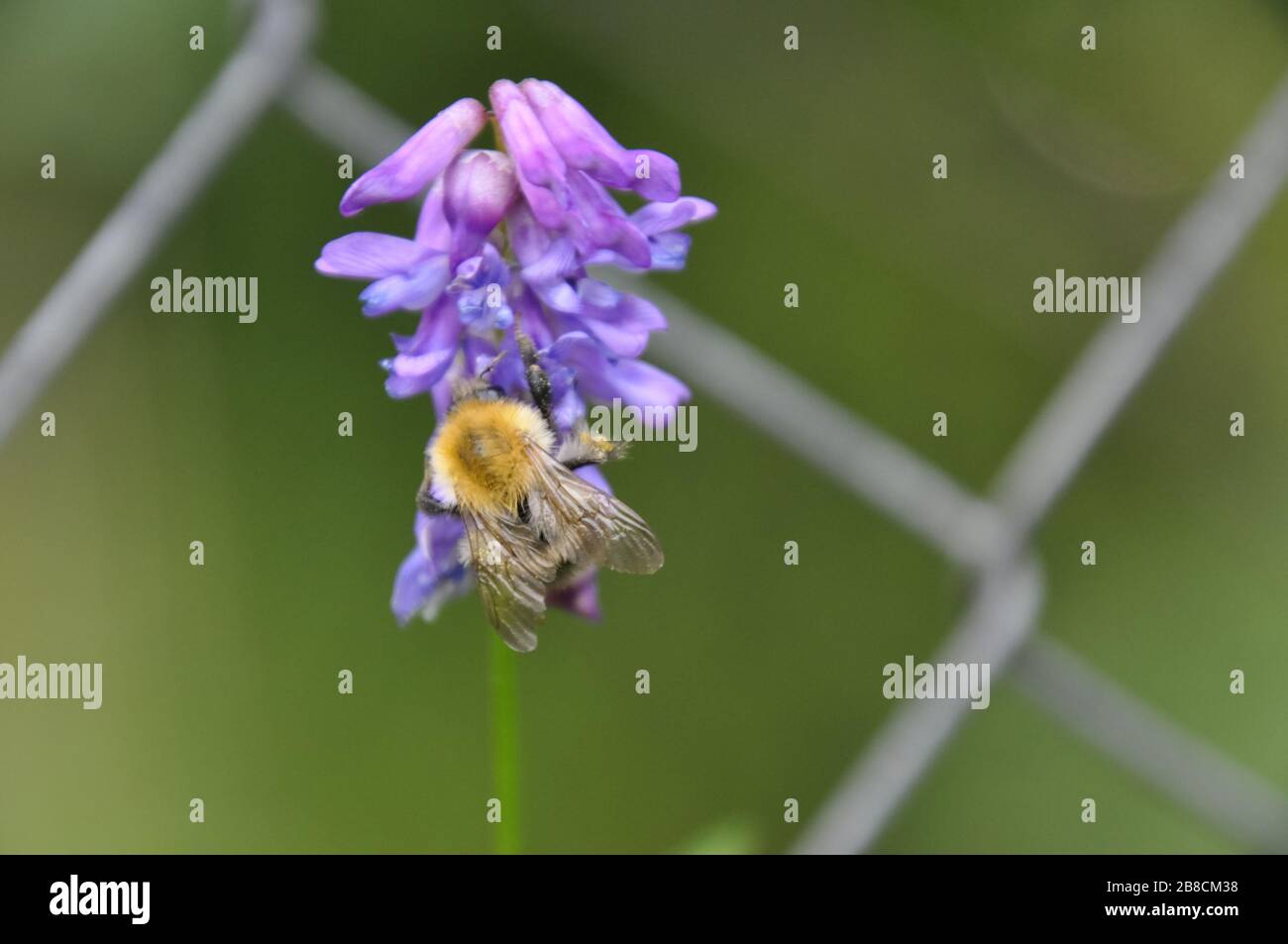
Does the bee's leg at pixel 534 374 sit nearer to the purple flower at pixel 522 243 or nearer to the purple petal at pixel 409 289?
the purple flower at pixel 522 243

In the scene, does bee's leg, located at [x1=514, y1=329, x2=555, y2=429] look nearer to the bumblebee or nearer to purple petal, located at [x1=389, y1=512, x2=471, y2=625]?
the bumblebee

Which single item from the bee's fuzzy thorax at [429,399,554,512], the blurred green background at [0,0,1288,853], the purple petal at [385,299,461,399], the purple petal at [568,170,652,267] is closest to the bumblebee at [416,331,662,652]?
the bee's fuzzy thorax at [429,399,554,512]

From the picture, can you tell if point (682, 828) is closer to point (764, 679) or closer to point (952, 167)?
point (764, 679)

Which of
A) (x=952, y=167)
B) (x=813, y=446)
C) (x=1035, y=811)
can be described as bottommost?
(x=1035, y=811)

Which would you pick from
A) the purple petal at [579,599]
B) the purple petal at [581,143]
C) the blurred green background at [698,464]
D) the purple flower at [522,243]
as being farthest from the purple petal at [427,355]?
the blurred green background at [698,464]

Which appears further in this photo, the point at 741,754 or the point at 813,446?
the point at 741,754

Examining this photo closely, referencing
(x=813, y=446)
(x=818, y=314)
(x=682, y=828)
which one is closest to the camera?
(x=813, y=446)
